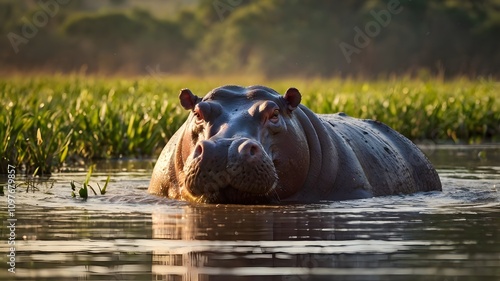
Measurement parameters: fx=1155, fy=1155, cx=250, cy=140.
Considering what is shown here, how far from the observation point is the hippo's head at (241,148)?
7223 millimetres

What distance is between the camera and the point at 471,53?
57.5 m

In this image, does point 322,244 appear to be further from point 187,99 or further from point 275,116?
point 187,99

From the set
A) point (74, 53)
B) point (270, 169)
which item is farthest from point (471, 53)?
point (270, 169)

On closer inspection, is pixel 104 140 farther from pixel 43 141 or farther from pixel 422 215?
pixel 422 215

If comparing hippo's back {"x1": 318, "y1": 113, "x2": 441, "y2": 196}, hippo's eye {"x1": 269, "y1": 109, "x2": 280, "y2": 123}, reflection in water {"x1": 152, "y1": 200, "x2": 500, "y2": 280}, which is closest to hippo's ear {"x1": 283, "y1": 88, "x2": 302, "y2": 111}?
hippo's eye {"x1": 269, "y1": 109, "x2": 280, "y2": 123}

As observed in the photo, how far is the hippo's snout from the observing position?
7191mm

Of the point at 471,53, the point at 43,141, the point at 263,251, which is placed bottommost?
the point at 263,251

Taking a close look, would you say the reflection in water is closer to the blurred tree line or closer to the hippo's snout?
the hippo's snout

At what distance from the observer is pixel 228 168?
23.6 feet

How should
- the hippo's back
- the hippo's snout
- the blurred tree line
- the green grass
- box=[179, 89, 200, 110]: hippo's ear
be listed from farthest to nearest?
the blurred tree line → the green grass → the hippo's back → box=[179, 89, 200, 110]: hippo's ear → the hippo's snout

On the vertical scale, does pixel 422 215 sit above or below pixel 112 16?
below

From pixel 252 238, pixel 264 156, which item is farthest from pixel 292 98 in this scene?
pixel 252 238

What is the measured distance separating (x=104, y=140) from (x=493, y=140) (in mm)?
6222

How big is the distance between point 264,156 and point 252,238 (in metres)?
1.48
